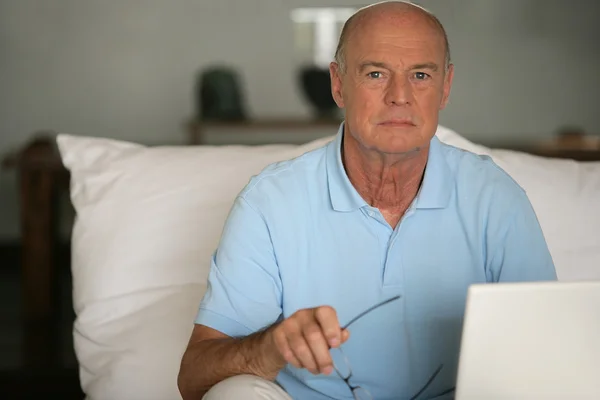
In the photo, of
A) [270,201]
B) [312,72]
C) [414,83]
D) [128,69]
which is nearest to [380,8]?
[414,83]

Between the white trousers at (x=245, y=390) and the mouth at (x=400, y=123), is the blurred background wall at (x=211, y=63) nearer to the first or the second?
the mouth at (x=400, y=123)

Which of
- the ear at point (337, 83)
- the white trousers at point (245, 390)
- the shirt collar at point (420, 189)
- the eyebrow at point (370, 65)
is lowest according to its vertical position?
the white trousers at point (245, 390)

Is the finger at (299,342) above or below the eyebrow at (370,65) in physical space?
below

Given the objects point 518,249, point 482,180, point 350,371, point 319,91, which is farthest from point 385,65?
point 319,91

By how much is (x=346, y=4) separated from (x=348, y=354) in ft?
13.5

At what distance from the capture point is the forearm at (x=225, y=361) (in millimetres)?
1290

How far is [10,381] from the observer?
2.84m

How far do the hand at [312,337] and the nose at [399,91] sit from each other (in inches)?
17.9

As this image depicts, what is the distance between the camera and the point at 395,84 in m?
1.46

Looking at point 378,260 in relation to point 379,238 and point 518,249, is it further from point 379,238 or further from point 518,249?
point 518,249

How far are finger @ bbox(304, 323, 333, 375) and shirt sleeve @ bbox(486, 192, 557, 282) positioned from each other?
0.50 meters

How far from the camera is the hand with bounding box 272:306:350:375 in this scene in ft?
3.54

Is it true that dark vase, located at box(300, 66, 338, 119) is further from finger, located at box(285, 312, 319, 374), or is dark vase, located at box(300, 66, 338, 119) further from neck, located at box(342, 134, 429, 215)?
finger, located at box(285, 312, 319, 374)

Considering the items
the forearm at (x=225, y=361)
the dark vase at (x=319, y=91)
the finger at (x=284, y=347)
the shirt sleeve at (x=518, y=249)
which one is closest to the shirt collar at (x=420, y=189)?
the shirt sleeve at (x=518, y=249)
